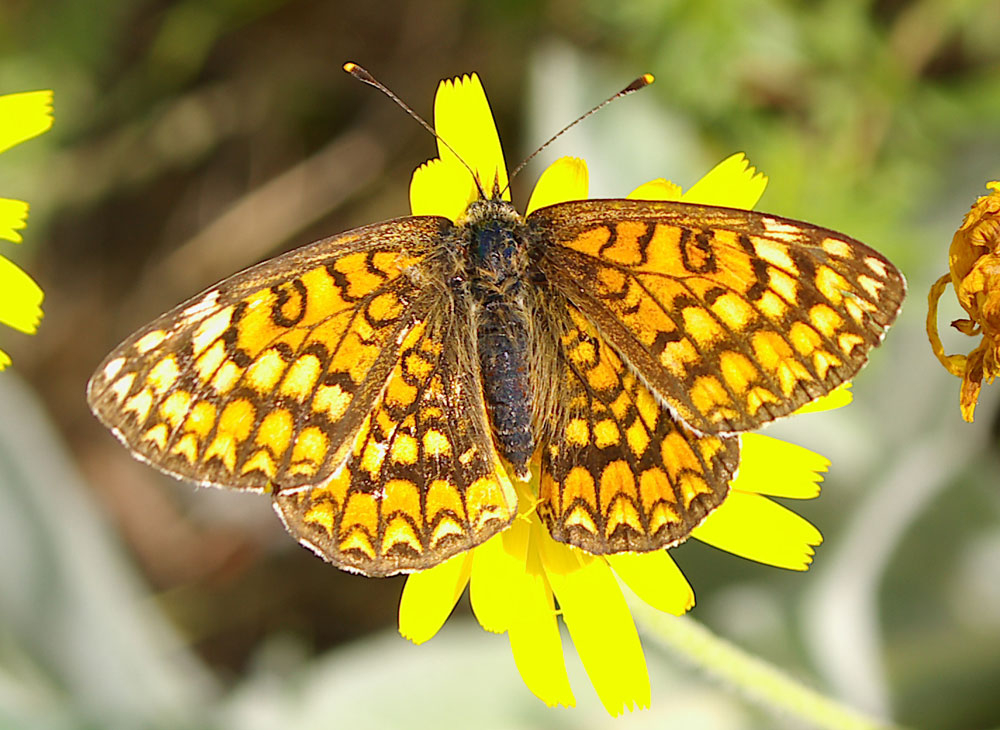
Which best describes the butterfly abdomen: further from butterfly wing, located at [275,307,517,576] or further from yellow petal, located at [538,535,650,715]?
yellow petal, located at [538,535,650,715]

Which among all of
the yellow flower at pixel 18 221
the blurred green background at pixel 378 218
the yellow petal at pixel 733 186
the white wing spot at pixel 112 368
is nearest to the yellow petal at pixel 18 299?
the yellow flower at pixel 18 221

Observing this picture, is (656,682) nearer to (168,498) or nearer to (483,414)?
(483,414)

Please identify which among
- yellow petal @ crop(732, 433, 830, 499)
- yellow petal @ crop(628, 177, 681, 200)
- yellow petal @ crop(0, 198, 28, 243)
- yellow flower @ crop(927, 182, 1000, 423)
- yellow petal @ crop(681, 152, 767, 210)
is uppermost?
yellow petal @ crop(0, 198, 28, 243)

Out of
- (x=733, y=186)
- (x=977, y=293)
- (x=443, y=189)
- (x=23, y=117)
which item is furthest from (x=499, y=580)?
(x=23, y=117)

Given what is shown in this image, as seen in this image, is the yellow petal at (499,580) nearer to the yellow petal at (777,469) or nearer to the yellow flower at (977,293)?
the yellow petal at (777,469)

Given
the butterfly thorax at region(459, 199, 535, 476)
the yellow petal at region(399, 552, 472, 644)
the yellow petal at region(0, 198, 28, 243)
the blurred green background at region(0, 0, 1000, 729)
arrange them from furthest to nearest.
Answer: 1. the blurred green background at region(0, 0, 1000, 729)
2. the yellow petal at region(0, 198, 28, 243)
3. the yellow petal at region(399, 552, 472, 644)
4. the butterfly thorax at region(459, 199, 535, 476)

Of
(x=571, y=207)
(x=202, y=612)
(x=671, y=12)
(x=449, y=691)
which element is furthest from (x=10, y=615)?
(x=671, y=12)

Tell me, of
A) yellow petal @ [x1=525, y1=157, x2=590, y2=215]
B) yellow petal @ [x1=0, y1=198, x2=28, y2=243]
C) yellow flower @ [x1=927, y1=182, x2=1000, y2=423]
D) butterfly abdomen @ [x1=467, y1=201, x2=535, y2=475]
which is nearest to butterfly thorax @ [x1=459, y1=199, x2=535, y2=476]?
butterfly abdomen @ [x1=467, y1=201, x2=535, y2=475]
